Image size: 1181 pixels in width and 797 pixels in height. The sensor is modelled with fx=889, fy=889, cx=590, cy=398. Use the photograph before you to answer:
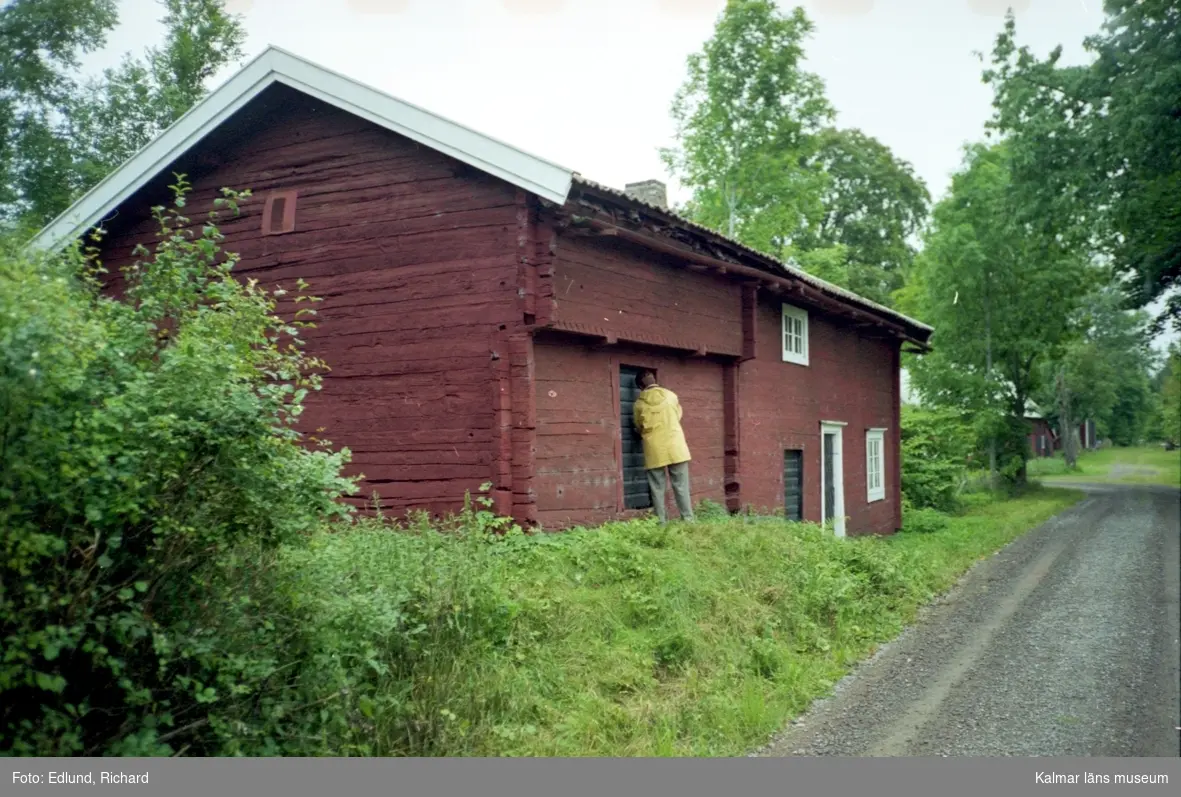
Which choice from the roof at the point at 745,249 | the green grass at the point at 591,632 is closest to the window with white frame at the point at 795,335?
the roof at the point at 745,249

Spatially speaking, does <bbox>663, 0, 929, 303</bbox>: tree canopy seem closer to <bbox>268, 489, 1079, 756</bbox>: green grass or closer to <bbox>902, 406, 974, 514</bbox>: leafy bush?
<bbox>902, 406, 974, 514</bbox>: leafy bush

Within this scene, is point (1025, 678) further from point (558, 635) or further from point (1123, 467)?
point (1123, 467)

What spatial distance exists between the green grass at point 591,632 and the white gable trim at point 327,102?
3704 mm

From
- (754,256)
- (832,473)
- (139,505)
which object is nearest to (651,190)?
(754,256)

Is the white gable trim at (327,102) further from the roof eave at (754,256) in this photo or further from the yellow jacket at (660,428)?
the yellow jacket at (660,428)

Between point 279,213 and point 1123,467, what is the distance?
578 inches

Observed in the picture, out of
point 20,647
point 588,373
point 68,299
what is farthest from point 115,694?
point 588,373

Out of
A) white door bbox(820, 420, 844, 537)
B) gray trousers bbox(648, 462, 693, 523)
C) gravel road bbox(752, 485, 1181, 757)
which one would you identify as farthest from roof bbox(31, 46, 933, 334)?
white door bbox(820, 420, 844, 537)

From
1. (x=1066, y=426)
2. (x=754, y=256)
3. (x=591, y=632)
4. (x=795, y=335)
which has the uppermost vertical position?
(x=754, y=256)

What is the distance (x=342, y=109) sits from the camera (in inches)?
401

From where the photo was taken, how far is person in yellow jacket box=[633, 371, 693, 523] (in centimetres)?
1107

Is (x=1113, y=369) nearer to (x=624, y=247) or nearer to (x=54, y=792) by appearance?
(x=624, y=247)

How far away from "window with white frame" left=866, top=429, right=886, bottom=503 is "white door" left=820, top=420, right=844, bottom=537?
2.01m

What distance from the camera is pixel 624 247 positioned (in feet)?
35.2
